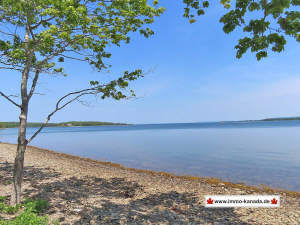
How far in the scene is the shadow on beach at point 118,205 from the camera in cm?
553

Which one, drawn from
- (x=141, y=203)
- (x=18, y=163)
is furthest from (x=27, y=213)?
(x=141, y=203)

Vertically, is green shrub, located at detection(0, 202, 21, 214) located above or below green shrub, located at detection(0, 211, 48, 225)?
below

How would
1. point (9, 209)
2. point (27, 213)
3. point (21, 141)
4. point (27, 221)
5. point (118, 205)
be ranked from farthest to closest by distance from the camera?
1. point (118, 205)
2. point (21, 141)
3. point (9, 209)
4. point (27, 213)
5. point (27, 221)

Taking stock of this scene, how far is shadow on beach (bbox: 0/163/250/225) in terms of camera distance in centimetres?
553

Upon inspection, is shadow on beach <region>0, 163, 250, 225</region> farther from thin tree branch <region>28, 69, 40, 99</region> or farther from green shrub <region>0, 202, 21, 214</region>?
thin tree branch <region>28, 69, 40, 99</region>

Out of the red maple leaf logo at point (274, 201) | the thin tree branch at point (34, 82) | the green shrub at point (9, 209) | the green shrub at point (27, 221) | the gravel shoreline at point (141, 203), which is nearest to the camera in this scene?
the green shrub at point (27, 221)

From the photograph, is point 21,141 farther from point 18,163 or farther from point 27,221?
point 27,221

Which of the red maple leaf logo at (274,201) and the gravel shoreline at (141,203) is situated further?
the red maple leaf logo at (274,201)

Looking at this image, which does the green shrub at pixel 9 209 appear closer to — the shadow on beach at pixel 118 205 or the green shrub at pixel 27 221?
the shadow on beach at pixel 118 205

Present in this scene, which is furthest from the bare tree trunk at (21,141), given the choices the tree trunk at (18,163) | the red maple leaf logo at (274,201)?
the red maple leaf logo at (274,201)

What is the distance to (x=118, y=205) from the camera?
21.8 feet

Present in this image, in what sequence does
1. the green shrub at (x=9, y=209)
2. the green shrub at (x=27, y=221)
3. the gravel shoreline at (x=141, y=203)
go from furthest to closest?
the gravel shoreline at (x=141, y=203), the green shrub at (x=9, y=209), the green shrub at (x=27, y=221)

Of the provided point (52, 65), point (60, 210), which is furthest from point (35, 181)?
point (52, 65)

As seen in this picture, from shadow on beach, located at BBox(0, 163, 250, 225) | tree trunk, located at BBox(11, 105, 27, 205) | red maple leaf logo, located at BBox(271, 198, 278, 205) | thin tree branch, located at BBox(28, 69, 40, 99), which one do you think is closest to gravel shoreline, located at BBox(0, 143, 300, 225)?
shadow on beach, located at BBox(0, 163, 250, 225)
